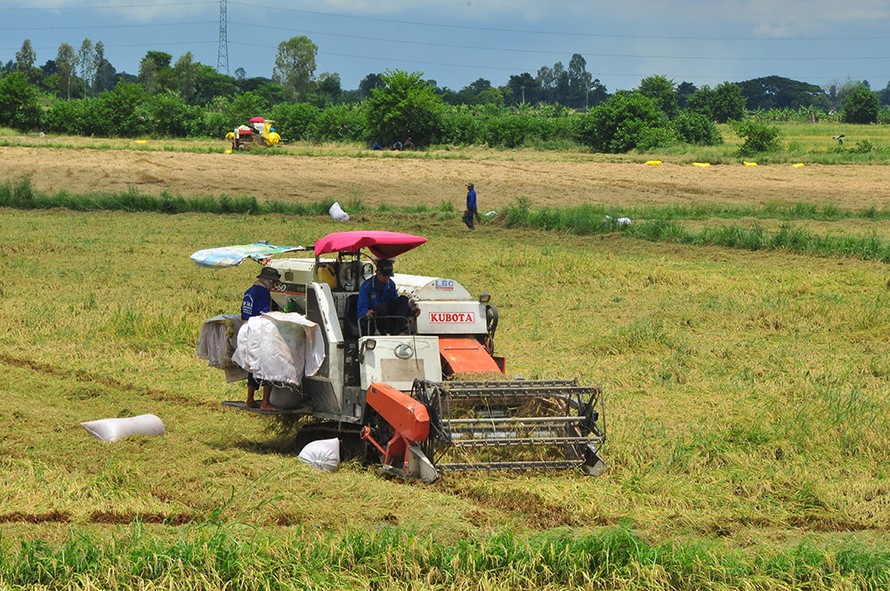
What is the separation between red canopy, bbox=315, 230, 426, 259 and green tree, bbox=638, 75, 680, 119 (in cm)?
6994

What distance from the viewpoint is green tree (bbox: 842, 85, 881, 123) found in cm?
8944

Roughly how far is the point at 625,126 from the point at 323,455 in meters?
52.7

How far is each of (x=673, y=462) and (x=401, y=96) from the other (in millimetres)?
57089

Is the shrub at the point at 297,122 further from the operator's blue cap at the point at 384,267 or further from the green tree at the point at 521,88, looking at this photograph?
the green tree at the point at 521,88

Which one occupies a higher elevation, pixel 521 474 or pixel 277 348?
pixel 277 348

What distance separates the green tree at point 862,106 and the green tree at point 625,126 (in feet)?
109

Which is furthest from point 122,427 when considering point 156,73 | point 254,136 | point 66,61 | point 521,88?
point 521,88

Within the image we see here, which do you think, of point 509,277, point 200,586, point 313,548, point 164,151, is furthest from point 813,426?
point 164,151

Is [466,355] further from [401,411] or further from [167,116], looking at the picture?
[167,116]

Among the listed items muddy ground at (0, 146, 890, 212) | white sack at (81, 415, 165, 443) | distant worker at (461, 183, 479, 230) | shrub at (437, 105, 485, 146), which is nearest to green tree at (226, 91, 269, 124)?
shrub at (437, 105, 485, 146)

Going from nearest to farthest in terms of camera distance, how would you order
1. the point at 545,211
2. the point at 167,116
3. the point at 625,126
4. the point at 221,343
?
the point at 221,343 → the point at 545,211 → the point at 625,126 → the point at 167,116

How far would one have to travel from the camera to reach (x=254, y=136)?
193 ft

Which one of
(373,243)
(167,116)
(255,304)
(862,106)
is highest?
(862,106)

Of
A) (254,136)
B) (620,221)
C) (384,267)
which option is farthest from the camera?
(254,136)
